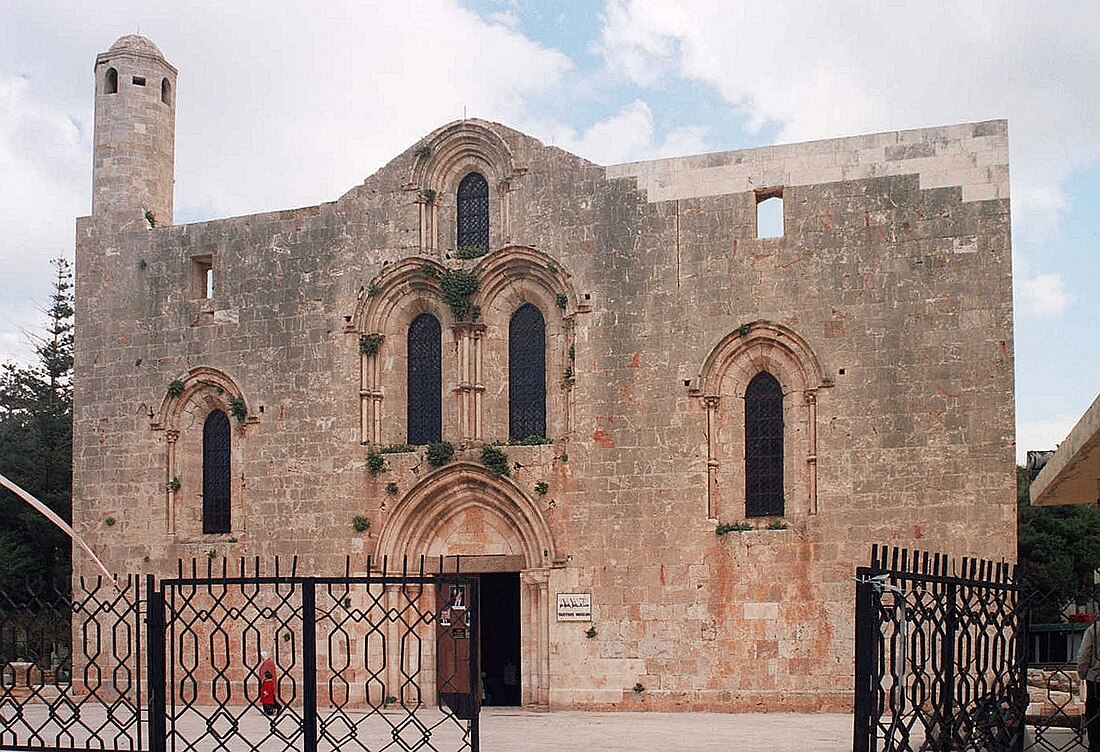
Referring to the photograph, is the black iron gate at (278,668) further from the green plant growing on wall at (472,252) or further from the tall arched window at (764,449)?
the green plant growing on wall at (472,252)

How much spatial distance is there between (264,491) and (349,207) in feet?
16.2

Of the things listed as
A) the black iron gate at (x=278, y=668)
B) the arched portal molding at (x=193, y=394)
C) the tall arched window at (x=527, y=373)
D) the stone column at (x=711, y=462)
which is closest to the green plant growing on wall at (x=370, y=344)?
the tall arched window at (x=527, y=373)

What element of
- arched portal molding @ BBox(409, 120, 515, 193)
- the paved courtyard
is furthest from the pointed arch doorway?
arched portal molding @ BBox(409, 120, 515, 193)

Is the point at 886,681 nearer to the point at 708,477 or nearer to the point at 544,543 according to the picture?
the point at 708,477

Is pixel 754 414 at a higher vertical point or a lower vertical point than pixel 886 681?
higher

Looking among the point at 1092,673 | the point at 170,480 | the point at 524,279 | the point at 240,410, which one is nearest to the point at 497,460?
the point at 524,279

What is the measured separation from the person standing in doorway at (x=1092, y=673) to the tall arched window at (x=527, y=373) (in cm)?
1184

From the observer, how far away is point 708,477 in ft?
69.0

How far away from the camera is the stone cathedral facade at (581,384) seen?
2014 cm

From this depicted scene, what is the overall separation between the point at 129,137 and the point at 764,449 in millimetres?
12556

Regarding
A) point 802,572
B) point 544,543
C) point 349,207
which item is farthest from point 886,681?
point 349,207

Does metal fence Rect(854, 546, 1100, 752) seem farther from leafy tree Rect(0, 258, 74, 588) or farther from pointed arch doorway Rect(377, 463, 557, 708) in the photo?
leafy tree Rect(0, 258, 74, 588)

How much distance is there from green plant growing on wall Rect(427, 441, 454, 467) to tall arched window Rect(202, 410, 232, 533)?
3.87 metres

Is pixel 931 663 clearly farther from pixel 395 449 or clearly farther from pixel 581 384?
pixel 395 449
